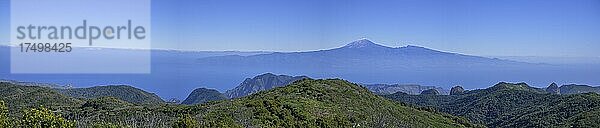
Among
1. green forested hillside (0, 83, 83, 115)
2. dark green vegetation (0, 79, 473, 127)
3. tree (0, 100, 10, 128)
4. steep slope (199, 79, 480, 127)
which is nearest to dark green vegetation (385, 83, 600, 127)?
dark green vegetation (0, 79, 473, 127)

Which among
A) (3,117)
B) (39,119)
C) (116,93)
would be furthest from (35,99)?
(39,119)

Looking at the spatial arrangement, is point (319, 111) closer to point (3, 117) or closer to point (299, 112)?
point (299, 112)

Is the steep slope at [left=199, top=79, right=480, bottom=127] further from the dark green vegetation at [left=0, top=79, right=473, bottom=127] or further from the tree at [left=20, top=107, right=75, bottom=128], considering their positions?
the tree at [left=20, top=107, right=75, bottom=128]

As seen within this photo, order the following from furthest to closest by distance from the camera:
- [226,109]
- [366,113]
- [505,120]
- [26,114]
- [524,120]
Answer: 1. [505,120]
2. [524,120]
3. [366,113]
4. [226,109]
5. [26,114]

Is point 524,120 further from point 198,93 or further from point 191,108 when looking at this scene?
point 198,93

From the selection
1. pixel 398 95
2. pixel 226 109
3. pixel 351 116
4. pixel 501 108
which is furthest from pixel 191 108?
pixel 398 95

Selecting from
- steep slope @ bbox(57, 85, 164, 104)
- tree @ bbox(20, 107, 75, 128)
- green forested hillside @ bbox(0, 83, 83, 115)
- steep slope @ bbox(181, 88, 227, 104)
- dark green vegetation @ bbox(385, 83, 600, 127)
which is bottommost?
steep slope @ bbox(181, 88, 227, 104)
